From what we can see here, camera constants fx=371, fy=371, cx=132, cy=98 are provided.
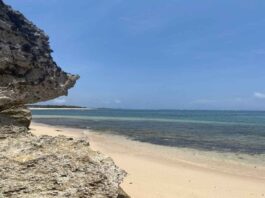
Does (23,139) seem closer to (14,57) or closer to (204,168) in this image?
(14,57)

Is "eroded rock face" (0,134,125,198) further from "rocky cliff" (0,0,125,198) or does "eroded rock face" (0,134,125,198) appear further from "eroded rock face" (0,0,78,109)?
"eroded rock face" (0,0,78,109)

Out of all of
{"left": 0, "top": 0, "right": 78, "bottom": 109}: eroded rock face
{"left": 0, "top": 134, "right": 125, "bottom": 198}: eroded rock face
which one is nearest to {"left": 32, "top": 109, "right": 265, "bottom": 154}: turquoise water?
{"left": 0, "top": 0, "right": 78, "bottom": 109}: eroded rock face

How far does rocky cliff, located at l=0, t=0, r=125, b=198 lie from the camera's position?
17.0 feet

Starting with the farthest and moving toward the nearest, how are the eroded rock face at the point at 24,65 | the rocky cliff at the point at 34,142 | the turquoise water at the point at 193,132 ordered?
the turquoise water at the point at 193,132
the eroded rock face at the point at 24,65
the rocky cliff at the point at 34,142

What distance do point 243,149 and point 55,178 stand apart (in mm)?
23428

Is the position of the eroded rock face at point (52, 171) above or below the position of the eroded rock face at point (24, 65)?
below

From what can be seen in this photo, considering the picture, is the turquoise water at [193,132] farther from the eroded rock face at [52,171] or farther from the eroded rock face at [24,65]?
the eroded rock face at [52,171]

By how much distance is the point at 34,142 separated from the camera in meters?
5.89

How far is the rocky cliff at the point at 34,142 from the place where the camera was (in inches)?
204

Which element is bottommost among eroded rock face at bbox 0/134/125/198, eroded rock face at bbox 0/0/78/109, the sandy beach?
the sandy beach

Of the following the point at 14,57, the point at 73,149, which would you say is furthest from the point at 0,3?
the point at 73,149

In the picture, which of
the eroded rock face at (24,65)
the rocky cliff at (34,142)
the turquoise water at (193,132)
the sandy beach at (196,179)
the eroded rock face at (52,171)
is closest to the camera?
the eroded rock face at (52,171)

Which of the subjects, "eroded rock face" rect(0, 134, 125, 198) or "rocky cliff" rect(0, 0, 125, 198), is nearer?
"eroded rock face" rect(0, 134, 125, 198)

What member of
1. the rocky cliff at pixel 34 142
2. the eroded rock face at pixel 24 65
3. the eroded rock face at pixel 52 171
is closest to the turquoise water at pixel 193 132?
the eroded rock face at pixel 24 65
